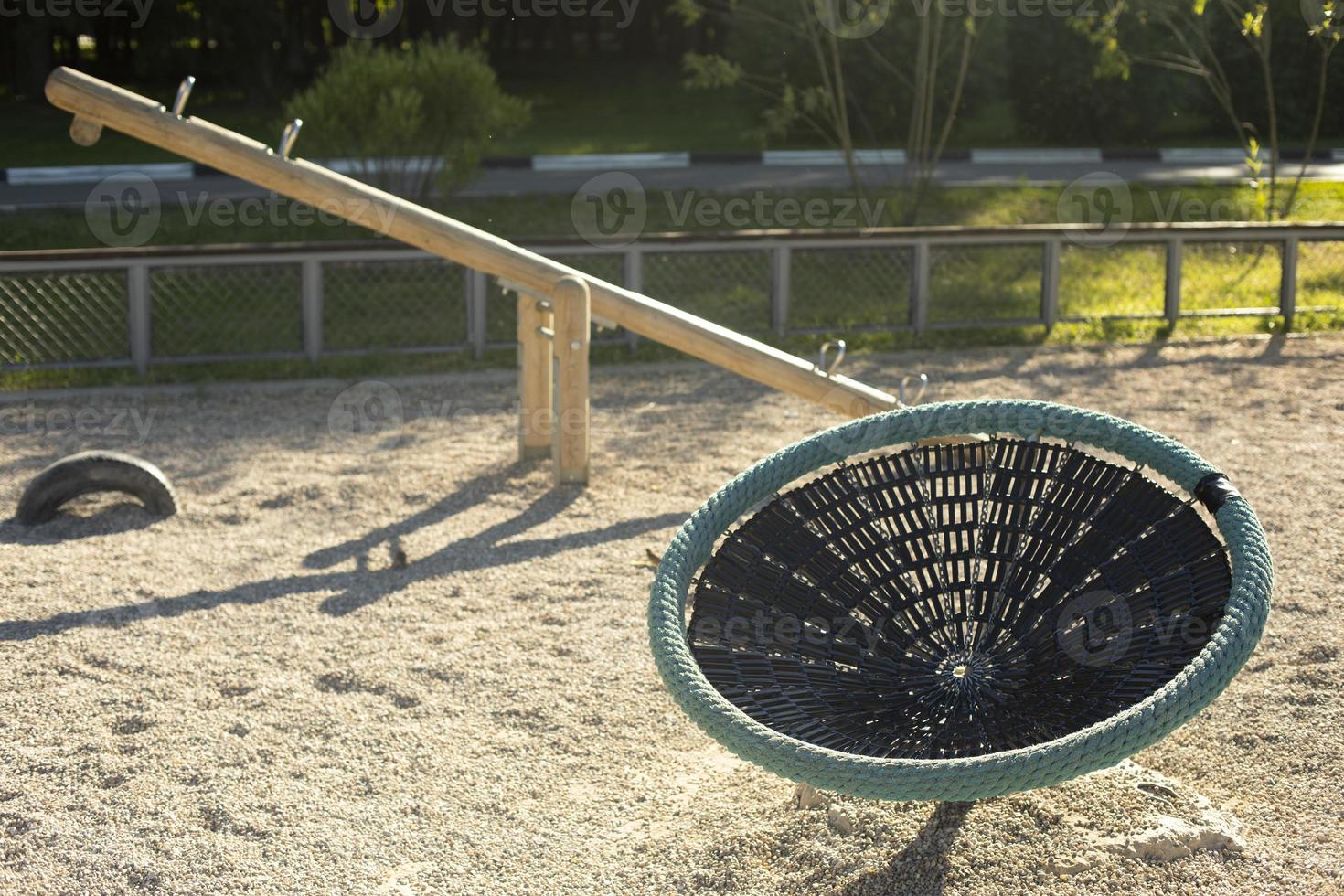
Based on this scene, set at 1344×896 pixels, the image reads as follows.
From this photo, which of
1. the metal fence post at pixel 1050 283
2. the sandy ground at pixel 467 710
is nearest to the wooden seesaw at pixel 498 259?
the sandy ground at pixel 467 710

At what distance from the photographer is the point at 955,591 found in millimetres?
3445

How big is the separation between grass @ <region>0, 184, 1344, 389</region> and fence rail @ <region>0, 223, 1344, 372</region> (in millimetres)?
20

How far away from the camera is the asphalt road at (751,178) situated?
12.8 meters

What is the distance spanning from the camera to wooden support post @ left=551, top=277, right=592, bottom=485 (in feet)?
18.4

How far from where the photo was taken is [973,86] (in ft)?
57.1

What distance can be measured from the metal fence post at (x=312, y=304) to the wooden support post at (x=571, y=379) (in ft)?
8.24

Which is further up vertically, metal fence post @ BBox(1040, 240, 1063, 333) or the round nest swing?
metal fence post @ BBox(1040, 240, 1063, 333)

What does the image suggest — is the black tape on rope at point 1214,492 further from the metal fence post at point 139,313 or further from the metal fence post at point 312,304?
the metal fence post at point 139,313

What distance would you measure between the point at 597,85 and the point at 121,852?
23.6 metres

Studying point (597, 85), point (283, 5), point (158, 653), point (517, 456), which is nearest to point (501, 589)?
point (158, 653)

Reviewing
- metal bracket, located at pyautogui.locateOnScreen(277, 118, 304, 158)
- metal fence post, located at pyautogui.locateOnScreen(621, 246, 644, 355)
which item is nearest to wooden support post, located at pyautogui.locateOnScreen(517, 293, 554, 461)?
metal bracket, located at pyautogui.locateOnScreen(277, 118, 304, 158)

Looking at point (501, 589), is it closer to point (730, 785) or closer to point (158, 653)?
point (158, 653)

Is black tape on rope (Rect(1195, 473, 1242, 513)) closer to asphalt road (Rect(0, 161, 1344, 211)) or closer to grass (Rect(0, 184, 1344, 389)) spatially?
grass (Rect(0, 184, 1344, 389))

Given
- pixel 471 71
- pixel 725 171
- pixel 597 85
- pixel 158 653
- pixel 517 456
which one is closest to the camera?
pixel 158 653
